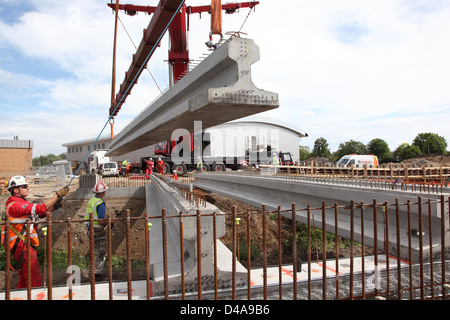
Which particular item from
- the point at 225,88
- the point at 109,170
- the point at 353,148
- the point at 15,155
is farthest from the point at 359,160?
the point at 353,148

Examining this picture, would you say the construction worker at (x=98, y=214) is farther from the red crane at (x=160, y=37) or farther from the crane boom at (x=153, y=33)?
the crane boom at (x=153, y=33)

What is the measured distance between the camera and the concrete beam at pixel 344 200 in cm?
533

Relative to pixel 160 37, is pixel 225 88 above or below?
below

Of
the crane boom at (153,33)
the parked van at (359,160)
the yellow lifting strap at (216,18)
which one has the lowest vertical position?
the parked van at (359,160)

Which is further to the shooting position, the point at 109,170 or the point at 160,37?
the point at 109,170

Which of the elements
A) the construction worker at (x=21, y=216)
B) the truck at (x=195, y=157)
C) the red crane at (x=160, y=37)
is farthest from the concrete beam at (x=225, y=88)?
the truck at (x=195, y=157)

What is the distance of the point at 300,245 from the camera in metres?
15.9

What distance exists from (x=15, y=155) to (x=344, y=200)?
47239mm

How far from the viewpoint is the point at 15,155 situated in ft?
138

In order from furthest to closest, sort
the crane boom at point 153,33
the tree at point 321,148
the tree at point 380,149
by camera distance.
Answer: the tree at point 321,148 < the tree at point 380,149 < the crane boom at point 153,33

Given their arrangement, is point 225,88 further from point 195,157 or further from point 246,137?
point 246,137

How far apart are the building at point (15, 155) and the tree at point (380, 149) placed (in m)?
62.7

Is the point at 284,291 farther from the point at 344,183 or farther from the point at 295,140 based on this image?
the point at 295,140
